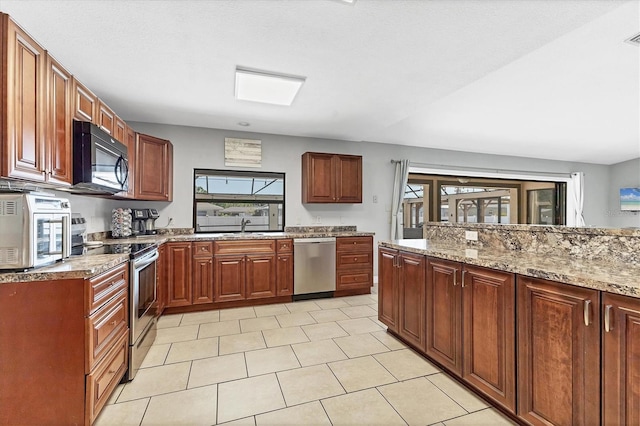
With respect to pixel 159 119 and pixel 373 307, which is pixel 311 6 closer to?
pixel 159 119

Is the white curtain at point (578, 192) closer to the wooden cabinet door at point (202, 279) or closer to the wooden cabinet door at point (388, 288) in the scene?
the wooden cabinet door at point (388, 288)

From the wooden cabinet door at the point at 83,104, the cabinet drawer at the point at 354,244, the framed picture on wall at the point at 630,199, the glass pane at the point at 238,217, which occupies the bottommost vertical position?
the cabinet drawer at the point at 354,244

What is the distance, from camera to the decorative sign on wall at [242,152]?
4281mm

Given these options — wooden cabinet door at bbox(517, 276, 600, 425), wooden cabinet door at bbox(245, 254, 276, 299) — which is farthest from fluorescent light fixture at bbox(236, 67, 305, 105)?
wooden cabinet door at bbox(517, 276, 600, 425)

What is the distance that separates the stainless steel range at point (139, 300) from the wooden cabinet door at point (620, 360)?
2704 mm

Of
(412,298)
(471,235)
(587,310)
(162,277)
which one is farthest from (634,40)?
(162,277)

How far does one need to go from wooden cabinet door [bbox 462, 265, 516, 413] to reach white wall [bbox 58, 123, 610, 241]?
307 centimetres

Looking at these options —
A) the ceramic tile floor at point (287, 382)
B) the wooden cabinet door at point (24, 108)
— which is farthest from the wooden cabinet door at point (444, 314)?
the wooden cabinet door at point (24, 108)

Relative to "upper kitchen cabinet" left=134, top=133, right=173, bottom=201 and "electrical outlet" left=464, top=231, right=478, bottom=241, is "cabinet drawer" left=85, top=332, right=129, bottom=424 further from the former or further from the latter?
"electrical outlet" left=464, top=231, right=478, bottom=241

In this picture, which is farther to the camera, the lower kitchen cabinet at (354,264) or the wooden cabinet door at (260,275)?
the lower kitchen cabinet at (354,264)

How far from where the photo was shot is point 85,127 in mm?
2160

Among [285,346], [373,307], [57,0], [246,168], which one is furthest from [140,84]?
[373,307]

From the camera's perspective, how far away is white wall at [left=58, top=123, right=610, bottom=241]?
4.01 meters

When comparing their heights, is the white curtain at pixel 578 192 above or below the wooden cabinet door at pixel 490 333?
above
